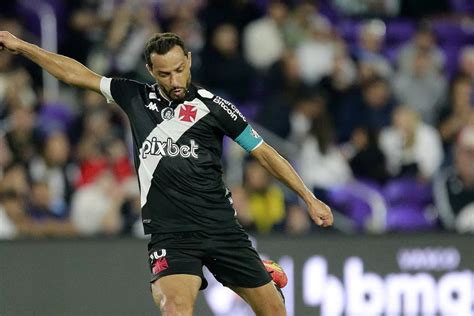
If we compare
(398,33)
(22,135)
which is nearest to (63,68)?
(22,135)

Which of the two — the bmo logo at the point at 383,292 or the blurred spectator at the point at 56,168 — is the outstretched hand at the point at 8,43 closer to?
the bmo logo at the point at 383,292

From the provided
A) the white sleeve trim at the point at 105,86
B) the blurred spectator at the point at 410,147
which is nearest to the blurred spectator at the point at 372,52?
the blurred spectator at the point at 410,147

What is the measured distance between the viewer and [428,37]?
43.5 ft

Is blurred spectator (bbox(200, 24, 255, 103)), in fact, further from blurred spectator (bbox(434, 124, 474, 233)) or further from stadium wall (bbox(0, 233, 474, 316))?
stadium wall (bbox(0, 233, 474, 316))

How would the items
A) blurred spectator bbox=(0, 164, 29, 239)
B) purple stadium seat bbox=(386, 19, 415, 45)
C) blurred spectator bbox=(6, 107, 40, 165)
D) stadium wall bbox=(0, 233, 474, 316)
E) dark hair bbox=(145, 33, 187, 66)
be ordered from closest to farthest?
1. dark hair bbox=(145, 33, 187, 66)
2. stadium wall bbox=(0, 233, 474, 316)
3. blurred spectator bbox=(0, 164, 29, 239)
4. blurred spectator bbox=(6, 107, 40, 165)
5. purple stadium seat bbox=(386, 19, 415, 45)

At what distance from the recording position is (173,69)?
6.52 meters

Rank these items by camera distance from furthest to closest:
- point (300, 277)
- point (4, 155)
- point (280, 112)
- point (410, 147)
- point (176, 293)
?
1. point (280, 112)
2. point (410, 147)
3. point (4, 155)
4. point (300, 277)
5. point (176, 293)

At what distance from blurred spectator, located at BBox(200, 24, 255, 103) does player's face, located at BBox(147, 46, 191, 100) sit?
6.31 meters

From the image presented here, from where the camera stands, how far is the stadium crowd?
445 inches

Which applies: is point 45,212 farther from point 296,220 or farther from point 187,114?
point 187,114

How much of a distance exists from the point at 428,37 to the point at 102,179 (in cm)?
417

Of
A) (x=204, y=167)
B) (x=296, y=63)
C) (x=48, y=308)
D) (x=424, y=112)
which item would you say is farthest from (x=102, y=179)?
(x=204, y=167)

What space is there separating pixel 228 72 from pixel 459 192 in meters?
3.03

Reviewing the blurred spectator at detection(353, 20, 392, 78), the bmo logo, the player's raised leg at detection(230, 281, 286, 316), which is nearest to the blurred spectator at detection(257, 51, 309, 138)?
the blurred spectator at detection(353, 20, 392, 78)
